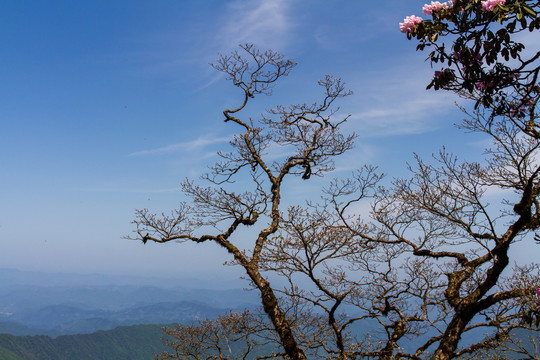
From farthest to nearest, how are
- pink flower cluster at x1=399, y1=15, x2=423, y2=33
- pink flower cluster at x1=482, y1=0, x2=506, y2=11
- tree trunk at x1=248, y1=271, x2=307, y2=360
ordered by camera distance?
tree trunk at x1=248, y1=271, x2=307, y2=360, pink flower cluster at x1=399, y1=15, x2=423, y2=33, pink flower cluster at x1=482, y1=0, x2=506, y2=11

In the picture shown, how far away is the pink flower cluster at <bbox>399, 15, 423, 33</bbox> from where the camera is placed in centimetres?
484

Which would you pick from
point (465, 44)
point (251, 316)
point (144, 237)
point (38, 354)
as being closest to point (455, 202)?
point (465, 44)

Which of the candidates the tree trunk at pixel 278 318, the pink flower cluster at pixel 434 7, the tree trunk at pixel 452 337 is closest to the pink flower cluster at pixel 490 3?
the pink flower cluster at pixel 434 7

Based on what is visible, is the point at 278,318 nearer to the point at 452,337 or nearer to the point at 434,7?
the point at 452,337

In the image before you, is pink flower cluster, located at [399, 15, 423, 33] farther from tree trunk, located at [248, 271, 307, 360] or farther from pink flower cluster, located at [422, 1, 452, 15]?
tree trunk, located at [248, 271, 307, 360]

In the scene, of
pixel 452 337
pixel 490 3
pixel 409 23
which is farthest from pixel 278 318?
pixel 490 3

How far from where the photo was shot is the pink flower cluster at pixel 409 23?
15.9ft

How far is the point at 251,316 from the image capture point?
9.77 metres

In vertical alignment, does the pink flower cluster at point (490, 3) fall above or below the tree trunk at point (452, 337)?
above

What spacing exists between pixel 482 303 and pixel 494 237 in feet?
4.33

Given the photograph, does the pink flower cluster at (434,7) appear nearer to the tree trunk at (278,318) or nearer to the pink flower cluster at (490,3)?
the pink flower cluster at (490,3)

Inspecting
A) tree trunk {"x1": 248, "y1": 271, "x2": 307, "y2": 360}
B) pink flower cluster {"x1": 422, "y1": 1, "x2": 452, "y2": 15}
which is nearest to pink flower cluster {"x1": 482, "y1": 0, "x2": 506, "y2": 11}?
pink flower cluster {"x1": 422, "y1": 1, "x2": 452, "y2": 15}

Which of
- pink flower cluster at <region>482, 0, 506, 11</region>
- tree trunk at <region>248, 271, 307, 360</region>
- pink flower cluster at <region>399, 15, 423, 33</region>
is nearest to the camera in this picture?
pink flower cluster at <region>482, 0, 506, 11</region>

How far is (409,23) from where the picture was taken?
4.88 metres
